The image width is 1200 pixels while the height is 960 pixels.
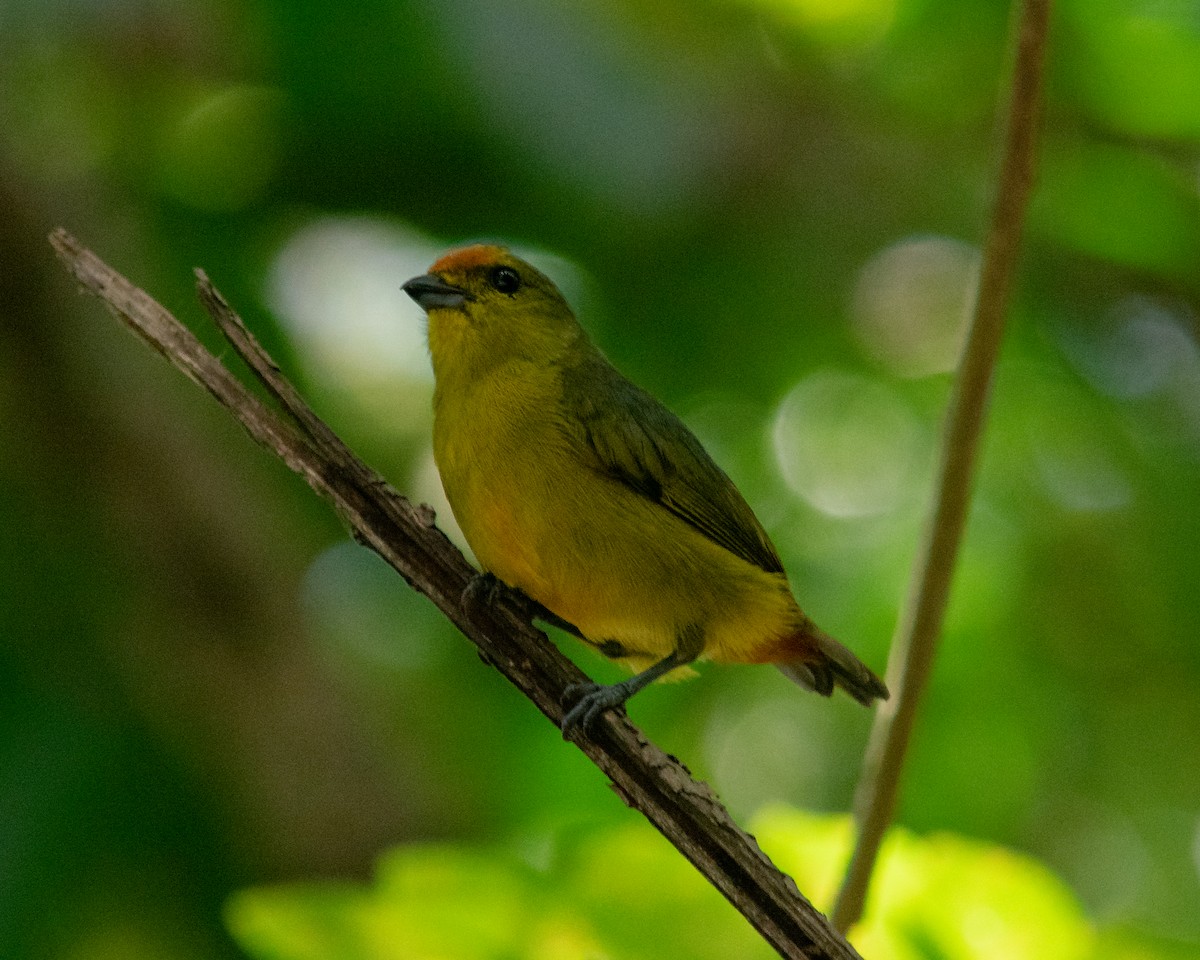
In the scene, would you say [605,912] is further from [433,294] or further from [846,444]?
[846,444]

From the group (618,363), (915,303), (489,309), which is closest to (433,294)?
(489,309)

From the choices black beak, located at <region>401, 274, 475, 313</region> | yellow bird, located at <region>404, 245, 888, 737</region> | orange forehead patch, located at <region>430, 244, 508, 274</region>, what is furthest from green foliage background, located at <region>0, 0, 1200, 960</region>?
yellow bird, located at <region>404, 245, 888, 737</region>

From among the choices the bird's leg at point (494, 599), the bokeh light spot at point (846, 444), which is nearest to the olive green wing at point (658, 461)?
the bird's leg at point (494, 599)

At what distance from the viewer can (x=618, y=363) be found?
5.50 meters

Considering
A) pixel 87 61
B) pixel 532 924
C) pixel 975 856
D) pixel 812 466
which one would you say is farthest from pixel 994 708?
pixel 87 61

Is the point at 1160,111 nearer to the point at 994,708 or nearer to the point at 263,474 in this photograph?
the point at 994,708

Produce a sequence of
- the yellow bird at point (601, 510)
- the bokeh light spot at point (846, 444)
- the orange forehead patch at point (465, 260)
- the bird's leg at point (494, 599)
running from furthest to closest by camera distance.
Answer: the bokeh light spot at point (846, 444) < the orange forehead patch at point (465, 260) < the yellow bird at point (601, 510) < the bird's leg at point (494, 599)

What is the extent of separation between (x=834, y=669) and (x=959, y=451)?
0.83 metres

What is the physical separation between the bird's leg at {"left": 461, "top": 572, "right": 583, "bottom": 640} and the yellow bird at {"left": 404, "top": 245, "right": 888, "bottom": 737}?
3cm

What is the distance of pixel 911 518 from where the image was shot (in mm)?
5715

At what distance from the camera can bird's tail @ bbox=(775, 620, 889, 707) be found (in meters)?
3.76

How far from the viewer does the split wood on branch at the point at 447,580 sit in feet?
7.93

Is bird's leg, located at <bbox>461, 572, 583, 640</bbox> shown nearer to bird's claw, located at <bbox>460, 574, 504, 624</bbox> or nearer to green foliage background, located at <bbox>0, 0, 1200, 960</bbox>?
bird's claw, located at <bbox>460, 574, 504, 624</bbox>

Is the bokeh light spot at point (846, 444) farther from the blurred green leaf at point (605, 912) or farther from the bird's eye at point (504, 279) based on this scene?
the blurred green leaf at point (605, 912)
